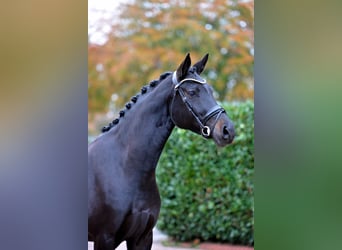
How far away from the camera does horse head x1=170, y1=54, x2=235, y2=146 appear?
1956mm

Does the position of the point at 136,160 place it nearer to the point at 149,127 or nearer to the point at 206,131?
the point at 149,127

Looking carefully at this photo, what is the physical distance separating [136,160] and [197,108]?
0.38 metres

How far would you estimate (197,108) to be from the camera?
6.56 feet

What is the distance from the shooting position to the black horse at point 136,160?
2039mm

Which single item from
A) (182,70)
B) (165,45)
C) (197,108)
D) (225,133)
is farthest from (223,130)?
(165,45)

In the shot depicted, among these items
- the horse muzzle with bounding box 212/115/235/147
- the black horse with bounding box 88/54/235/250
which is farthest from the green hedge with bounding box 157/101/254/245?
the horse muzzle with bounding box 212/115/235/147

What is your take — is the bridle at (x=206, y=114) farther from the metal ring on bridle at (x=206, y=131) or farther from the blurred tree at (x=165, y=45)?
the blurred tree at (x=165, y=45)

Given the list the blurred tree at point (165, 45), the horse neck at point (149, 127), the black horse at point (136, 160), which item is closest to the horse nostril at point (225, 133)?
the black horse at point (136, 160)
